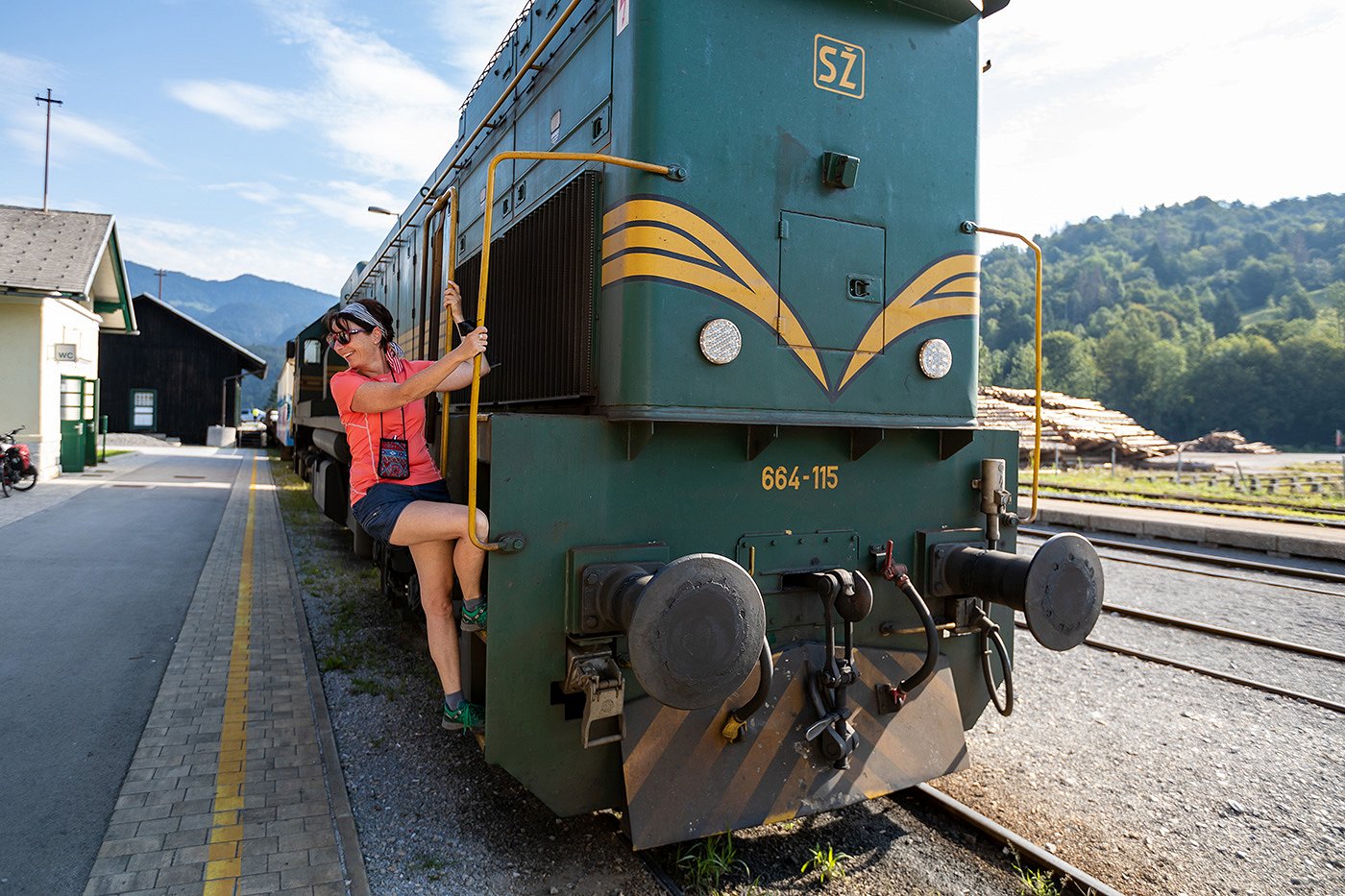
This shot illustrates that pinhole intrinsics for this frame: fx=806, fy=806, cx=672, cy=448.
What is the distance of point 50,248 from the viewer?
17469 millimetres

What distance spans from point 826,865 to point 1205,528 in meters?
11.6

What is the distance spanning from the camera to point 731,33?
329 cm

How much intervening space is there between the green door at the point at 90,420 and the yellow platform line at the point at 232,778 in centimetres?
1589

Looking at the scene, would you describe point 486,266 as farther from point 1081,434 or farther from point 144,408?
point 144,408

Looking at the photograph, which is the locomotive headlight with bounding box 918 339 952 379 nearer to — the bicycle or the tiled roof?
the bicycle

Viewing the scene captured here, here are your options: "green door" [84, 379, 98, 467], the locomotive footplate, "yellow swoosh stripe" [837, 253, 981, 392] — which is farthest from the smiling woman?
"green door" [84, 379, 98, 467]

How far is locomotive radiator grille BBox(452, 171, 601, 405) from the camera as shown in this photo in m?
3.42

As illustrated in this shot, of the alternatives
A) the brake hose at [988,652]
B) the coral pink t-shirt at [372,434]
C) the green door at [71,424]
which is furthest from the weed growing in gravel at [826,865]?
the green door at [71,424]

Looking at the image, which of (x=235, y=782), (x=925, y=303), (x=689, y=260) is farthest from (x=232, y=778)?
(x=925, y=303)

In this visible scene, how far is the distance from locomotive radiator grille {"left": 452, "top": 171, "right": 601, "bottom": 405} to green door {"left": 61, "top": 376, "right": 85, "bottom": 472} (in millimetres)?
17523

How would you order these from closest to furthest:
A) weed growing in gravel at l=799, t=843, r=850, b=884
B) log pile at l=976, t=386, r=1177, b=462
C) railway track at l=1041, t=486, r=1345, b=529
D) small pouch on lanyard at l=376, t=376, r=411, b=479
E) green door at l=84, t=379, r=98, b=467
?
weed growing in gravel at l=799, t=843, r=850, b=884 → small pouch on lanyard at l=376, t=376, r=411, b=479 → railway track at l=1041, t=486, r=1345, b=529 → green door at l=84, t=379, r=98, b=467 → log pile at l=976, t=386, r=1177, b=462

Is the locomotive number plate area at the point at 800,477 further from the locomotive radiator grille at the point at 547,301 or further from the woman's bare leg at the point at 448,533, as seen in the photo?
the woman's bare leg at the point at 448,533

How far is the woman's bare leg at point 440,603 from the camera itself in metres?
3.32

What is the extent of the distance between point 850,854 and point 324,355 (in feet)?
34.5
